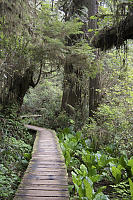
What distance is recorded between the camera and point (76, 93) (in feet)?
33.9

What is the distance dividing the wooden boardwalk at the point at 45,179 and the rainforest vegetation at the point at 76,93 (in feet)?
1.11

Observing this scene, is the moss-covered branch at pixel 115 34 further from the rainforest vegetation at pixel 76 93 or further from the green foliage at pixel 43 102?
the green foliage at pixel 43 102

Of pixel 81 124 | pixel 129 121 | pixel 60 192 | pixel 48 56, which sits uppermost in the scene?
pixel 48 56

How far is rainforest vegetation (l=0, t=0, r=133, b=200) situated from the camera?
144 inches

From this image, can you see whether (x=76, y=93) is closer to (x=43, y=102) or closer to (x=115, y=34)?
(x=43, y=102)

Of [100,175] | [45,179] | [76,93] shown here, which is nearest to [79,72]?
[76,93]

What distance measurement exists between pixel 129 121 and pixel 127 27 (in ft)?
12.4

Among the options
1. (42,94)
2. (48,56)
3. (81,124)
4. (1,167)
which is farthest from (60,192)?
(42,94)

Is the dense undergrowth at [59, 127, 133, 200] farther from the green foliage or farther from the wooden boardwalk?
the green foliage

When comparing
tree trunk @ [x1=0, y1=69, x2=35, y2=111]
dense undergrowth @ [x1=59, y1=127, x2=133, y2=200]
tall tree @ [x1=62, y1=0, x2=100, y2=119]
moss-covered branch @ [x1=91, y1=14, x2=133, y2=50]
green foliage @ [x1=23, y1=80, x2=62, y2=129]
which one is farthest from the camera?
green foliage @ [x1=23, y1=80, x2=62, y2=129]

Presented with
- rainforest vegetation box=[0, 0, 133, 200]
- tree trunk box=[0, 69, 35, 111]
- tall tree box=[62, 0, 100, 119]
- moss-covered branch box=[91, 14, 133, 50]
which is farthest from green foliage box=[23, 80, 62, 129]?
moss-covered branch box=[91, 14, 133, 50]

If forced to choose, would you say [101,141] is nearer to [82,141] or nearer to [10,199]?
[82,141]

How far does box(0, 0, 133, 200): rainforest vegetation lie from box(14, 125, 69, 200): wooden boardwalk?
0.34 metres

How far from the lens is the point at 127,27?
9.89 ft
